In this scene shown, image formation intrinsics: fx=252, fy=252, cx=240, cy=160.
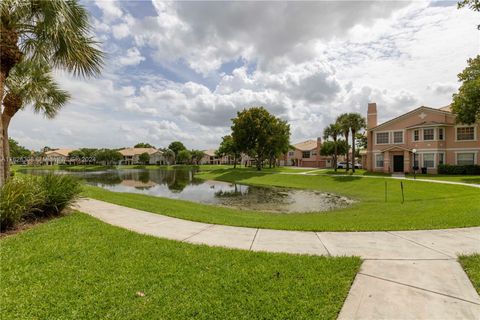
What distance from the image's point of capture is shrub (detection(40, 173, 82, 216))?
718 centimetres

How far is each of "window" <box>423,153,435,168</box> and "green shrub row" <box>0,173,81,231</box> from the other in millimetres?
34412

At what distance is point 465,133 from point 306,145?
49347mm

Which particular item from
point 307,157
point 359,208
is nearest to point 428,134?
point 359,208

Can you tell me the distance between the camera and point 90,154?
330ft

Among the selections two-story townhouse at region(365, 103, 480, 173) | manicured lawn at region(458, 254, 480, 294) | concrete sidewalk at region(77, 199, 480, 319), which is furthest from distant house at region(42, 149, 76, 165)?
manicured lawn at region(458, 254, 480, 294)

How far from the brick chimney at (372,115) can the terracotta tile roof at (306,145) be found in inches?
1425

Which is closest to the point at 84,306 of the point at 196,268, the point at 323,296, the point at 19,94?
the point at 196,268

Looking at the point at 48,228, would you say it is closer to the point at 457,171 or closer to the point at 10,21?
the point at 10,21

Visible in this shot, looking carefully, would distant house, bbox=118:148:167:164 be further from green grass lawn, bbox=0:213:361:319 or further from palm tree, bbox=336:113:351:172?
green grass lawn, bbox=0:213:361:319

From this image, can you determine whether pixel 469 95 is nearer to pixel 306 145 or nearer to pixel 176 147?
pixel 306 145

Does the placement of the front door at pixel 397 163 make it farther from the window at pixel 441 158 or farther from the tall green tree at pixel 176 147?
the tall green tree at pixel 176 147

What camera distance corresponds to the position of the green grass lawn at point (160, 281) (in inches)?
119

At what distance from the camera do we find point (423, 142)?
2944 centimetres

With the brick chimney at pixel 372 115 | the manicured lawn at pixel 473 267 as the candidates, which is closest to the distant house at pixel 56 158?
the brick chimney at pixel 372 115
